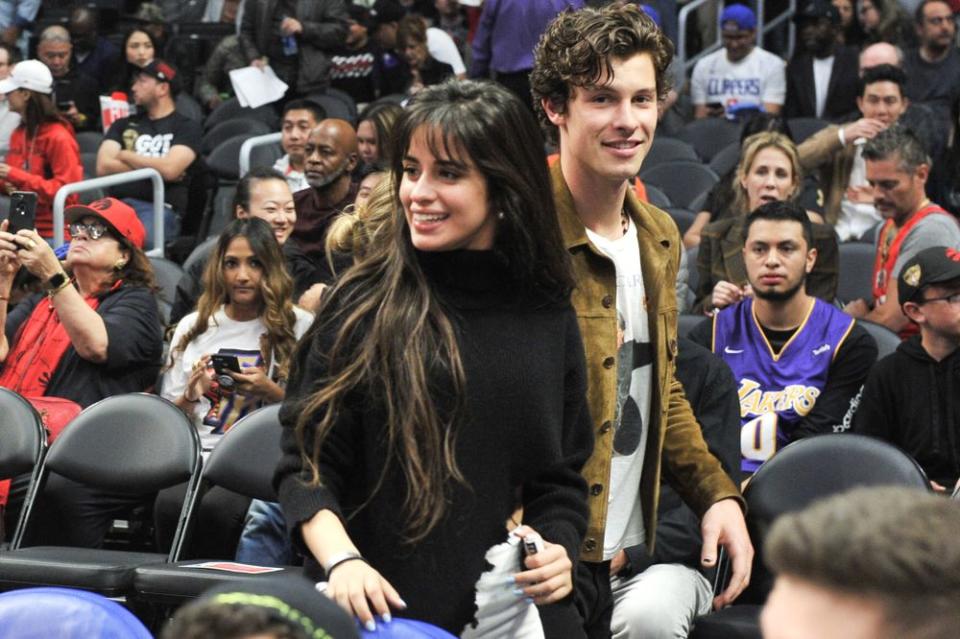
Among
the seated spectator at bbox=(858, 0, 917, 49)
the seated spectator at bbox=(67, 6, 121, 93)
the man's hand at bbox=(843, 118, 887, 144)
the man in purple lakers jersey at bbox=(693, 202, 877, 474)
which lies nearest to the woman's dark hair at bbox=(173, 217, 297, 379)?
the man in purple lakers jersey at bbox=(693, 202, 877, 474)

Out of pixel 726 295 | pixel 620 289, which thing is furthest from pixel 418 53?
pixel 620 289

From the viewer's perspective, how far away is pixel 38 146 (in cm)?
779

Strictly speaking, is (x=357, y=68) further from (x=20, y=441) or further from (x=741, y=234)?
(x=20, y=441)

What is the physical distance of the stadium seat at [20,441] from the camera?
440 centimetres

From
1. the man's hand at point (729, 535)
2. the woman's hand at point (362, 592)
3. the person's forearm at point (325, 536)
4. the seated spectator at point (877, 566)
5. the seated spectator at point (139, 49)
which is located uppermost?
the seated spectator at point (877, 566)

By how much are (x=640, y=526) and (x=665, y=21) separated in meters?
7.98

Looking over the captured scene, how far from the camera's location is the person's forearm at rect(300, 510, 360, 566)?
6.77 feet

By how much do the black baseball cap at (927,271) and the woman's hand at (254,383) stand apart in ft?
6.57

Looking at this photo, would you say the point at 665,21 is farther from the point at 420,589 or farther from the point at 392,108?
the point at 420,589

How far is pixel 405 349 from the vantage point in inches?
83.7

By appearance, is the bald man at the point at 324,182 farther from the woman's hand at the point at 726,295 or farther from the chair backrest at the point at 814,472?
the chair backrest at the point at 814,472

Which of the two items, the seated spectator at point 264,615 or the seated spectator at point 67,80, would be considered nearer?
the seated spectator at point 264,615

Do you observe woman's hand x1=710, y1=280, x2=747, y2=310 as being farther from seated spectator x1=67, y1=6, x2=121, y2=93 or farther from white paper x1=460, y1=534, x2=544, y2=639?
seated spectator x1=67, y1=6, x2=121, y2=93

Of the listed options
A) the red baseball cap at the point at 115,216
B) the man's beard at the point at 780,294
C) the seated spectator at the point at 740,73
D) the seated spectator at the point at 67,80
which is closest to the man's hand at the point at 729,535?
the man's beard at the point at 780,294
